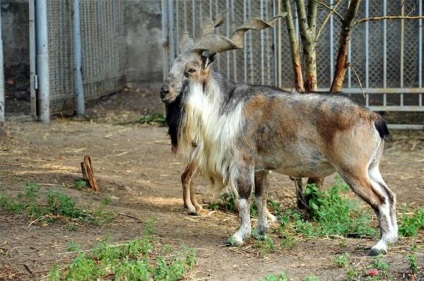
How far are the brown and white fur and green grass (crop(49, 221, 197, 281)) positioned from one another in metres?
0.69

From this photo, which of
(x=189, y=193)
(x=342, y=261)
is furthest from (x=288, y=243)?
(x=189, y=193)

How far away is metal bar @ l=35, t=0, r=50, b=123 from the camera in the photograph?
43.3 feet

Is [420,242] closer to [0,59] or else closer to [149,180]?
[149,180]

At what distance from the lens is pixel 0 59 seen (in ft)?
38.5

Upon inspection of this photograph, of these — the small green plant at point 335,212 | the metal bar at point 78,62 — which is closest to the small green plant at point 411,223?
the small green plant at point 335,212

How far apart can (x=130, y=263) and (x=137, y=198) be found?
268cm

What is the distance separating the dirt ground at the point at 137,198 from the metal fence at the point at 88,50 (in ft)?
1.79

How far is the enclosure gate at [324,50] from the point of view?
42.6ft

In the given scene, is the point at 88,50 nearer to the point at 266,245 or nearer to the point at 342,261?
the point at 266,245

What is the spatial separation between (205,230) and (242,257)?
1040mm

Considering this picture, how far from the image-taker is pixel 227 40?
7.32 meters

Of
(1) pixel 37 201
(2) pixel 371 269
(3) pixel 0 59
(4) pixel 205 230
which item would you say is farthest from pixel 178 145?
(3) pixel 0 59

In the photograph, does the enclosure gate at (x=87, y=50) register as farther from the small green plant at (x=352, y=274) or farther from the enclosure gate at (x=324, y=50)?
the small green plant at (x=352, y=274)

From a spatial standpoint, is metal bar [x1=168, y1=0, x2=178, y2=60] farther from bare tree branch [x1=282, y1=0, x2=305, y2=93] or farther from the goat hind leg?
the goat hind leg
